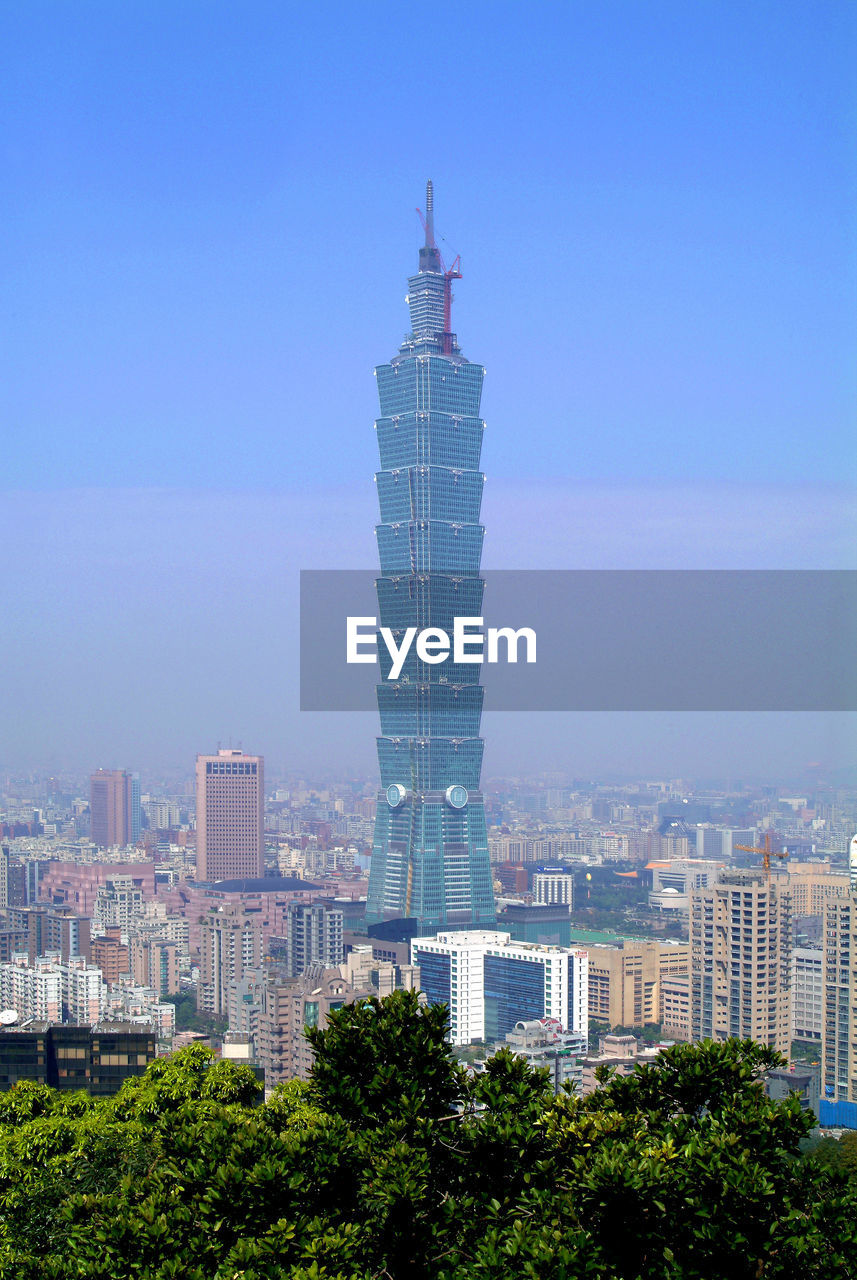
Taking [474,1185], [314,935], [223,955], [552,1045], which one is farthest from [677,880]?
[474,1185]

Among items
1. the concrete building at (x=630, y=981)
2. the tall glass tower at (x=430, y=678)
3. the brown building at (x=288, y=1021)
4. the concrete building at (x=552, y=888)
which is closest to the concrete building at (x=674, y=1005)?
the concrete building at (x=630, y=981)

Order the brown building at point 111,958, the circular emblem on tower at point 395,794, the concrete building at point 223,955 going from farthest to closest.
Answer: the circular emblem on tower at point 395,794
the brown building at point 111,958
the concrete building at point 223,955

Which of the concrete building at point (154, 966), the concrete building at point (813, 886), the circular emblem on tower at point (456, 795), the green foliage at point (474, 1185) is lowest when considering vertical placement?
the concrete building at point (154, 966)

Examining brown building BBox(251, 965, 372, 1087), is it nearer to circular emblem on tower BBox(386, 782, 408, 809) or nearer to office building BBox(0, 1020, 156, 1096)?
office building BBox(0, 1020, 156, 1096)

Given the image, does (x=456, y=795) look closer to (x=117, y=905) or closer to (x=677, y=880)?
(x=117, y=905)

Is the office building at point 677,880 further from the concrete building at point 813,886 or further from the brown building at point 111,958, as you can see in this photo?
the brown building at point 111,958

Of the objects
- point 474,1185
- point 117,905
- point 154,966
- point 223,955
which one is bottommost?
point 154,966

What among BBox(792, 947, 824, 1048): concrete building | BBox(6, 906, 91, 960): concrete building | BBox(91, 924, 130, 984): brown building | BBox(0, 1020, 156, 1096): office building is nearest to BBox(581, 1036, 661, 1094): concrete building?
BBox(792, 947, 824, 1048): concrete building
